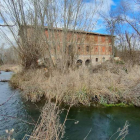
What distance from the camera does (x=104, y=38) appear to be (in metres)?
34.3

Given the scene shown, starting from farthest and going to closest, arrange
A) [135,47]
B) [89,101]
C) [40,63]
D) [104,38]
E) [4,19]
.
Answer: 1. [104,38]
2. [135,47]
3. [40,63]
4. [4,19]
5. [89,101]

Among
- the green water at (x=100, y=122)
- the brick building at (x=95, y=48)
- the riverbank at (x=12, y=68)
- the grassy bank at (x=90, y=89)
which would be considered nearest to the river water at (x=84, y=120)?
the green water at (x=100, y=122)

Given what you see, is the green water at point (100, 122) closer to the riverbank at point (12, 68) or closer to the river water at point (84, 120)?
the river water at point (84, 120)

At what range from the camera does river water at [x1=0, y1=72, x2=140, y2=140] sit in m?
4.70

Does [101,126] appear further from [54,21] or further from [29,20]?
[29,20]

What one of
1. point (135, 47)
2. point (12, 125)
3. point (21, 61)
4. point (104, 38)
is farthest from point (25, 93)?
point (104, 38)

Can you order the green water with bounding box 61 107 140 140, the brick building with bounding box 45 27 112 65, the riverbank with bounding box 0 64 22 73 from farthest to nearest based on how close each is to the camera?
the brick building with bounding box 45 27 112 65 → the riverbank with bounding box 0 64 22 73 → the green water with bounding box 61 107 140 140

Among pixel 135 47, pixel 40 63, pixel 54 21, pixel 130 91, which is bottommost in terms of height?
pixel 130 91

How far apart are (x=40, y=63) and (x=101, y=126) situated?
8311 mm

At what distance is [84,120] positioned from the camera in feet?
18.7

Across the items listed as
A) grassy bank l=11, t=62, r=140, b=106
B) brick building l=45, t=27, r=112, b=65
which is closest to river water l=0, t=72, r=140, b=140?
grassy bank l=11, t=62, r=140, b=106

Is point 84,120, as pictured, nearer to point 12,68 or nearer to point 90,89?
point 90,89

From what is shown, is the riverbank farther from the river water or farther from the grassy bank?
the river water

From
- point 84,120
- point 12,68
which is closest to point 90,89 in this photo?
point 84,120
